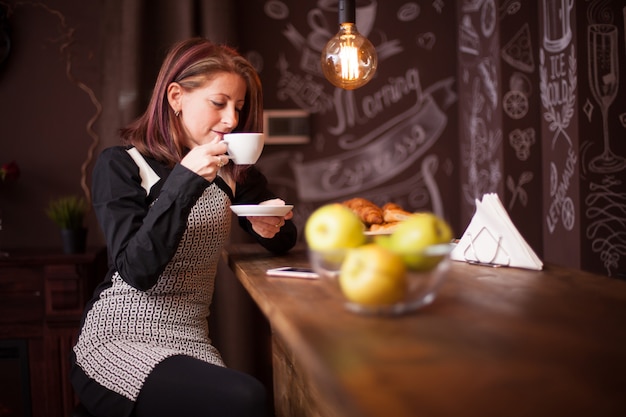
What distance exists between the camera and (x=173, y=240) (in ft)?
5.11

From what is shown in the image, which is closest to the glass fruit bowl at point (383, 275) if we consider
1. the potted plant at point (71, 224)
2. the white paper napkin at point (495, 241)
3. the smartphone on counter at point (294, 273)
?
the smartphone on counter at point (294, 273)

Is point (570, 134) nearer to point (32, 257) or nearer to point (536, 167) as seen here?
point (536, 167)

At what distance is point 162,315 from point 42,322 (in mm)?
1237

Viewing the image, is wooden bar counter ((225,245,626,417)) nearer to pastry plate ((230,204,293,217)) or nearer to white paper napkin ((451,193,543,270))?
white paper napkin ((451,193,543,270))

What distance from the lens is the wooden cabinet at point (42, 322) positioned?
8.89 ft

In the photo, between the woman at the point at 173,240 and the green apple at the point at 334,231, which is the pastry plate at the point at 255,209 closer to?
the woman at the point at 173,240

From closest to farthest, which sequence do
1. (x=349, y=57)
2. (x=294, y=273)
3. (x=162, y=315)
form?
(x=294, y=273), (x=162, y=315), (x=349, y=57)

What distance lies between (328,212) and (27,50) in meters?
2.65

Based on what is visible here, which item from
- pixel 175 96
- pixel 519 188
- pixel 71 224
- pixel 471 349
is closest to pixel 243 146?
pixel 175 96

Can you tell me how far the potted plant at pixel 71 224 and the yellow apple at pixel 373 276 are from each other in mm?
2174

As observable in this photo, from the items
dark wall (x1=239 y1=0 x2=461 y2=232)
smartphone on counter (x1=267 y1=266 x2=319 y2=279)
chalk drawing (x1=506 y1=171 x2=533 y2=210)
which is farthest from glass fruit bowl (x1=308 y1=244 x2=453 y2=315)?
dark wall (x1=239 y1=0 x2=461 y2=232)

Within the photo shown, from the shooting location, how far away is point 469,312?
1.01m

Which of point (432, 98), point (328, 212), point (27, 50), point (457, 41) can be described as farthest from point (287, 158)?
point (328, 212)

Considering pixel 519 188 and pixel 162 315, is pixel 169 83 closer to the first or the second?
pixel 162 315
